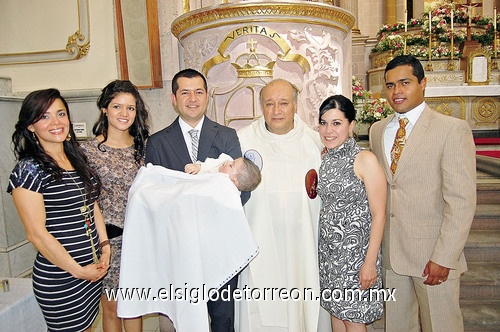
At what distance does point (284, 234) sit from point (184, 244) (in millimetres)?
704

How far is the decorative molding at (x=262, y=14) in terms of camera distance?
10.2 ft

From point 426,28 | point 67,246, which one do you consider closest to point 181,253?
point 67,246

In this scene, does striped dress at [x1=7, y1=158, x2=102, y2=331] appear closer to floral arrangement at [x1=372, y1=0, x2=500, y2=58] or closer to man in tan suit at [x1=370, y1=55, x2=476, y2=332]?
man in tan suit at [x1=370, y1=55, x2=476, y2=332]

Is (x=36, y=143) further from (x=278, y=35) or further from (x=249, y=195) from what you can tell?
(x=278, y=35)

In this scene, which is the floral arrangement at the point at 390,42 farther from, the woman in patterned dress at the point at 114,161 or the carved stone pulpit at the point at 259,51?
the woman in patterned dress at the point at 114,161

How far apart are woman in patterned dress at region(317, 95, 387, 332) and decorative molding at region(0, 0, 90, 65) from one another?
3.58 meters

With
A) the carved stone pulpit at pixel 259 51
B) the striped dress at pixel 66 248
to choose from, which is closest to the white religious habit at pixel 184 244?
the striped dress at pixel 66 248

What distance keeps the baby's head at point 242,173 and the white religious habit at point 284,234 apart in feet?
0.85

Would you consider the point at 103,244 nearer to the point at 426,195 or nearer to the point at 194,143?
the point at 194,143

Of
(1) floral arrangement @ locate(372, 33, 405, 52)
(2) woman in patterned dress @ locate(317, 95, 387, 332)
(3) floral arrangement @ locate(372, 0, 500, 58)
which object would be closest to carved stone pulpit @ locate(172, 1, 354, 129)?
(2) woman in patterned dress @ locate(317, 95, 387, 332)

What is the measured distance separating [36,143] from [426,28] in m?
7.50

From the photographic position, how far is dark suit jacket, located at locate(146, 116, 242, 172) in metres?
2.19

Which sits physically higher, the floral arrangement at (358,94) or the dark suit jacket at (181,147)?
the floral arrangement at (358,94)

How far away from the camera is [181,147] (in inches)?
86.7
